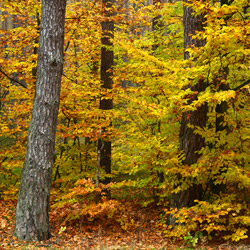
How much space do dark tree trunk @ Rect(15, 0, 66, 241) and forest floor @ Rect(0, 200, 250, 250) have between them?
→ 1.17ft

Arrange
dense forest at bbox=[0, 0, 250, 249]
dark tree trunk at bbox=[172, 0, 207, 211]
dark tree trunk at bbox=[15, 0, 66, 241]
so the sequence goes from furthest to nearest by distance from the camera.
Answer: dark tree trunk at bbox=[172, 0, 207, 211] → dark tree trunk at bbox=[15, 0, 66, 241] → dense forest at bbox=[0, 0, 250, 249]

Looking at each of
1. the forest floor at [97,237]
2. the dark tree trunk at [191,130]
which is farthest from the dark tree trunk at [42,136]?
the dark tree trunk at [191,130]

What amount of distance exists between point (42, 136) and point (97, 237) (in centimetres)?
305

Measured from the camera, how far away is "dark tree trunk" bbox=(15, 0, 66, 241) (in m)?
5.44

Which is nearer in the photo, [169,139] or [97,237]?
[97,237]

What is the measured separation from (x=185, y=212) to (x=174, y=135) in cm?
301

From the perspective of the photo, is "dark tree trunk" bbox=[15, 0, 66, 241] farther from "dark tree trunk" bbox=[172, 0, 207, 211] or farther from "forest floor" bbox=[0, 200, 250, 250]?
"dark tree trunk" bbox=[172, 0, 207, 211]

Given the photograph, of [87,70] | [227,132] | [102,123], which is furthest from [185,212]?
[87,70]

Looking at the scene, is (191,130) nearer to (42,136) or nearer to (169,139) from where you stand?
(169,139)

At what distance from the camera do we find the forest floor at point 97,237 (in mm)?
5379

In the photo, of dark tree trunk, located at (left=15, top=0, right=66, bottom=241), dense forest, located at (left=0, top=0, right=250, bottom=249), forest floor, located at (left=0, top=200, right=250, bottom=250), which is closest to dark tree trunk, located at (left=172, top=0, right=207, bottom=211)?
dense forest, located at (left=0, top=0, right=250, bottom=249)

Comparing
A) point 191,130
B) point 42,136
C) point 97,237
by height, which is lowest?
point 97,237

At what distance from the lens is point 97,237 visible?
22.0ft

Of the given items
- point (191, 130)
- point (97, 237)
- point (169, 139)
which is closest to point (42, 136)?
point (97, 237)
